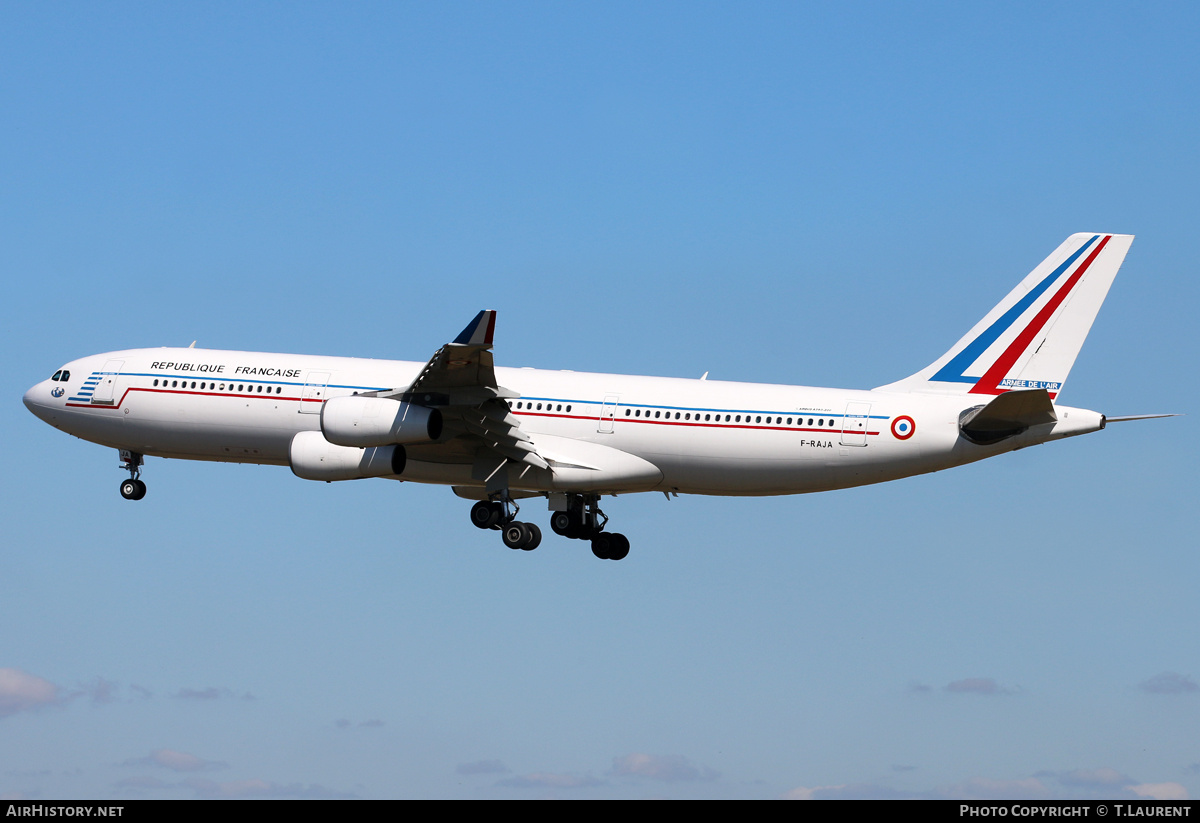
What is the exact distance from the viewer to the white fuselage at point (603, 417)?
3906cm

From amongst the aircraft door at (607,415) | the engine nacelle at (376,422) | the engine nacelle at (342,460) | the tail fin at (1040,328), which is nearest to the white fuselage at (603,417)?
the aircraft door at (607,415)

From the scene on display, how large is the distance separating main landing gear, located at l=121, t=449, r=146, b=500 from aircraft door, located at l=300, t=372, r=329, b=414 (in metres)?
7.13

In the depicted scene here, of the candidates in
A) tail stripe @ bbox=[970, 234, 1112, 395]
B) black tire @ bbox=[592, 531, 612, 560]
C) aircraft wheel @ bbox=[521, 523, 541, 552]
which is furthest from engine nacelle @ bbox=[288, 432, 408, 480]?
tail stripe @ bbox=[970, 234, 1112, 395]

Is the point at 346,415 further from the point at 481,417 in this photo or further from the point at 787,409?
the point at 787,409

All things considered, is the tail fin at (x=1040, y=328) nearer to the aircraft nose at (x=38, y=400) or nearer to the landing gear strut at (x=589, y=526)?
the landing gear strut at (x=589, y=526)

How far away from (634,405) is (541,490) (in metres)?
3.85

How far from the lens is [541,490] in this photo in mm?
42312

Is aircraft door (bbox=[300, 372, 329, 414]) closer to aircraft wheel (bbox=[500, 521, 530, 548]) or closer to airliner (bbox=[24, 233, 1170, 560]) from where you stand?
airliner (bbox=[24, 233, 1170, 560])

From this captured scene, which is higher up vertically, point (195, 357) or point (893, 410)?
point (195, 357)

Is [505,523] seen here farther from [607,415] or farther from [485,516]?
[607,415]

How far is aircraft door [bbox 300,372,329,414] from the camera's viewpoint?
42469 millimetres

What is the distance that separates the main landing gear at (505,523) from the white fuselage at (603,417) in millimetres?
908
